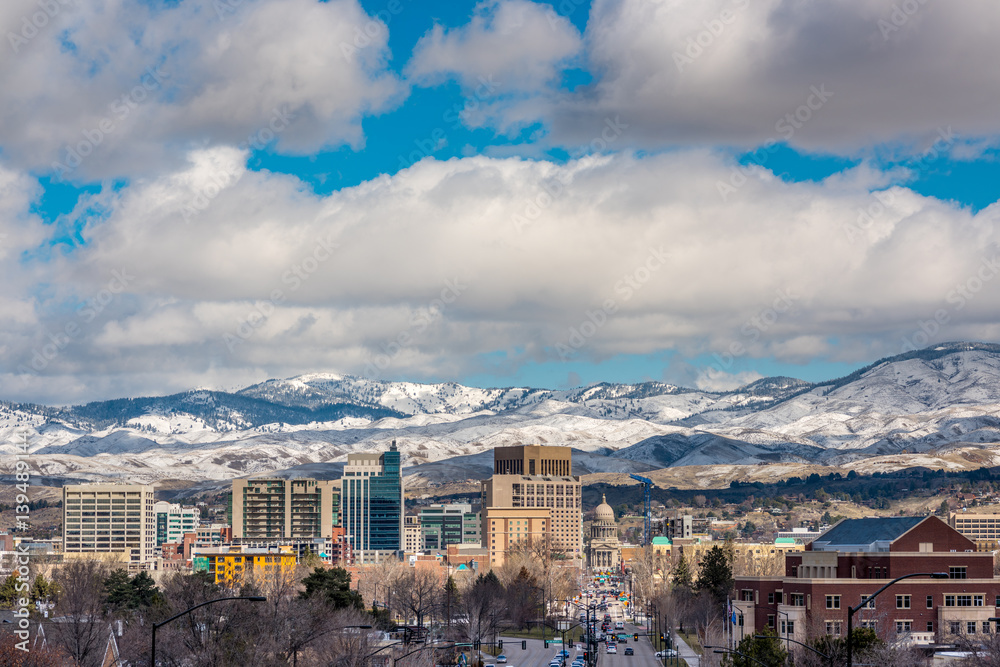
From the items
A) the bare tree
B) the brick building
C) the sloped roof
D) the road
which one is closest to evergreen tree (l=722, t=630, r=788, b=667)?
the brick building

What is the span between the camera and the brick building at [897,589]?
141 metres

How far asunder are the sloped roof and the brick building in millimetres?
248

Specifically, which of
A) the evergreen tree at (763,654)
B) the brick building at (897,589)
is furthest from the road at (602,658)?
the evergreen tree at (763,654)

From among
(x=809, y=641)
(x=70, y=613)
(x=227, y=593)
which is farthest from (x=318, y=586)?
(x=809, y=641)

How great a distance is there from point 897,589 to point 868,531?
42.3 feet

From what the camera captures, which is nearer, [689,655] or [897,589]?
[897,589]

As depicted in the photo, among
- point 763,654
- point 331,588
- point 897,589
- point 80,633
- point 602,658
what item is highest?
point 897,589

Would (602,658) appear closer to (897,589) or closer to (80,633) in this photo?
(897,589)

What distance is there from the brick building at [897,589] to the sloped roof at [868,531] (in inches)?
9.8

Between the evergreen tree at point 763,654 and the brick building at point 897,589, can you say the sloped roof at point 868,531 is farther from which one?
the evergreen tree at point 763,654

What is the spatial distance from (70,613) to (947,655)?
3409 inches

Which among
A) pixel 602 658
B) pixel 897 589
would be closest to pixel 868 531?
pixel 897 589

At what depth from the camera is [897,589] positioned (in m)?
142

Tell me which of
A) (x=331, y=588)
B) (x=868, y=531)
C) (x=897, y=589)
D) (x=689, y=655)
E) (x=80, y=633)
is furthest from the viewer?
(x=689, y=655)
